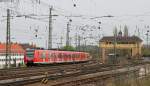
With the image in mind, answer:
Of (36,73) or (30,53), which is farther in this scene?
(30,53)

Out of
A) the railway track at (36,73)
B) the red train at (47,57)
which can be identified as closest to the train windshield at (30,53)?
the red train at (47,57)

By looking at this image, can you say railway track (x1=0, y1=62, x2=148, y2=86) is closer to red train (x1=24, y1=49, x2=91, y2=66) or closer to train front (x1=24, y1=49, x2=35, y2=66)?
red train (x1=24, y1=49, x2=91, y2=66)

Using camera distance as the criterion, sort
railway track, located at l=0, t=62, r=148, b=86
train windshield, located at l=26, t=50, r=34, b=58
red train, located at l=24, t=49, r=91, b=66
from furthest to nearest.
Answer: train windshield, located at l=26, t=50, r=34, b=58 < red train, located at l=24, t=49, r=91, b=66 < railway track, located at l=0, t=62, r=148, b=86

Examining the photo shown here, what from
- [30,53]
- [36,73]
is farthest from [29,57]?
[36,73]

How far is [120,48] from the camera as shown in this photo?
10094cm

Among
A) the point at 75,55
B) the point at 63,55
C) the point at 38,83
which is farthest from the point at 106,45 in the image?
the point at 38,83

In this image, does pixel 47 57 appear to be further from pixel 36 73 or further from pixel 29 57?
pixel 36 73

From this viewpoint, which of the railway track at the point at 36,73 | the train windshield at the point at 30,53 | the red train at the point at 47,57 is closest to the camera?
the railway track at the point at 36,73

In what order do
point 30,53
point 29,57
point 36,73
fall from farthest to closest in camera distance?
1. point 30,53
2. point 29,57
3. point 36,73

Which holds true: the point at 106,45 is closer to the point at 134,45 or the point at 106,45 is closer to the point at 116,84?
the point at 134,45

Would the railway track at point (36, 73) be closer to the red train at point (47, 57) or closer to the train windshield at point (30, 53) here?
the red train at point (47, 57)

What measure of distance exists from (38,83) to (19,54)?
5705 cm

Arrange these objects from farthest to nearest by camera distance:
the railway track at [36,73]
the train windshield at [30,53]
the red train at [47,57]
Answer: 1. the train windshield at [30,53]
2. the red train at [47,57]
3. the railway track at [36,73]

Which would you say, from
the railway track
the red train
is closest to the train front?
the red train
